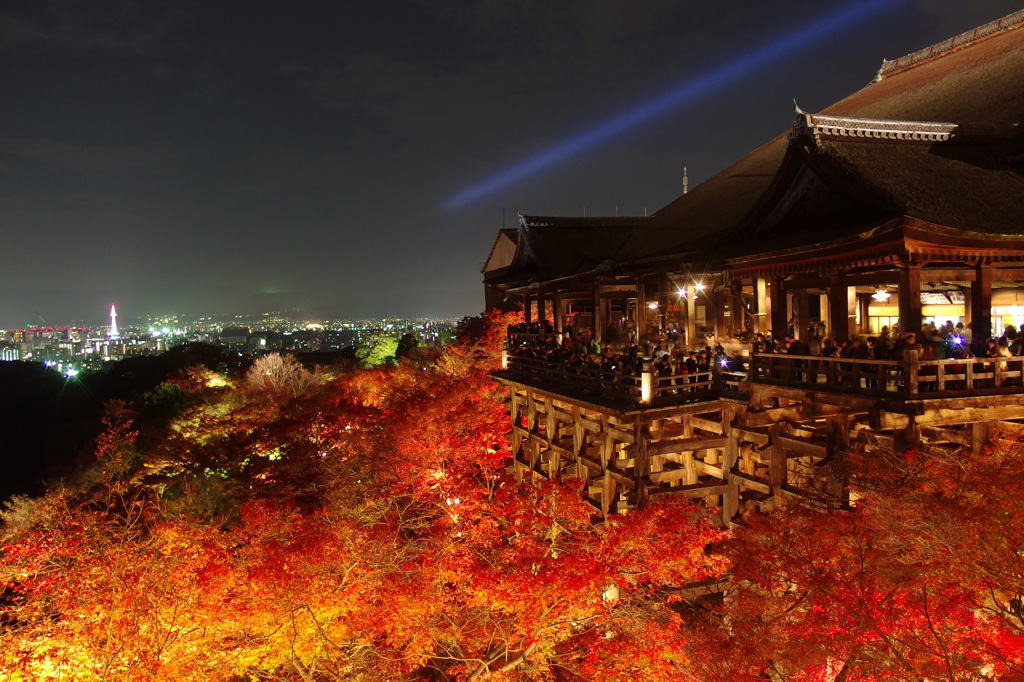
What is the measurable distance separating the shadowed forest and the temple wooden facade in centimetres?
107

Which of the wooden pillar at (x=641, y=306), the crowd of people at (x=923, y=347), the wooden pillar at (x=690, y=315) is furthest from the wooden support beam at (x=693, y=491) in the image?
the wooden pillar at (x=641, y=306)

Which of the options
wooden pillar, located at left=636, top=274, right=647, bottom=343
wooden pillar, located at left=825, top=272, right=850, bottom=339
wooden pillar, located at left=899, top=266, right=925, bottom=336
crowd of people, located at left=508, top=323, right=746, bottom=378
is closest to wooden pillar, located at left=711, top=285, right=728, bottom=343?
crowd of people, located at left=508, top=323, right=746, bottom=378

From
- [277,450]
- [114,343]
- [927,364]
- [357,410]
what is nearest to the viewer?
[927,364]

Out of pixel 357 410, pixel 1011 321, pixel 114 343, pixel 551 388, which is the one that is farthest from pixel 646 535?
pixel 114 343

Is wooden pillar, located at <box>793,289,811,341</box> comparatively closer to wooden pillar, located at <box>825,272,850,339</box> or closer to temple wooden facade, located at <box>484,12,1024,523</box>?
temple wooden facade, located at <box>484,12,1024,523</box>

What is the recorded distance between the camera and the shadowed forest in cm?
971

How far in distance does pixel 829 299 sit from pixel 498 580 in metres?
10.6

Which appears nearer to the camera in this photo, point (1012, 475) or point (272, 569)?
point (1012, 475)

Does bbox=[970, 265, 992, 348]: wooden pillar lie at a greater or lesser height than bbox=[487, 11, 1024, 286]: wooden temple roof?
lesser

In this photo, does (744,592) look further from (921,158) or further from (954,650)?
(921,158)

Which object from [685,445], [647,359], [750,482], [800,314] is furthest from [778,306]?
[750,482]

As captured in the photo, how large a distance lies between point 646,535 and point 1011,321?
13.1 m

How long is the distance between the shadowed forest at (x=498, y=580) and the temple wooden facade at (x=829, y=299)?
107cm

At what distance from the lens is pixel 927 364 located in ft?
35.9
